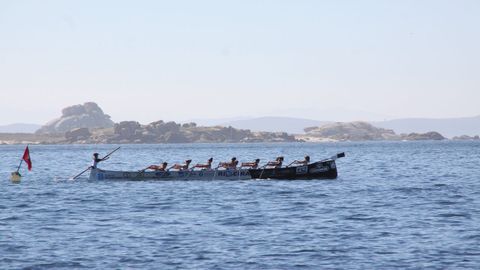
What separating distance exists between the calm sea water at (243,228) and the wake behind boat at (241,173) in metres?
5.07

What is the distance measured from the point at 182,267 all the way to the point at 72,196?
28273 millimetres

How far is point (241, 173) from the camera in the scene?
63.1 meters

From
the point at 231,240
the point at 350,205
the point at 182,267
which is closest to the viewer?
the point at 182,267

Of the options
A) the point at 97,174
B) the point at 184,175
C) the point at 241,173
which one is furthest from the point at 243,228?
the point at 97,174

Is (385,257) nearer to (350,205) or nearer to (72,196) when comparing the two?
(350,205)

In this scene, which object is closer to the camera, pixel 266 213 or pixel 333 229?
pixel 333 229

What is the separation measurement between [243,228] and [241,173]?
29.2m

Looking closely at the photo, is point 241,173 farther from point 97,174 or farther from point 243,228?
point 243,228

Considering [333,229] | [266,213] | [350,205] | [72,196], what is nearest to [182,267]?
[333,229]

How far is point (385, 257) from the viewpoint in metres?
26.7

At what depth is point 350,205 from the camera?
43.5m

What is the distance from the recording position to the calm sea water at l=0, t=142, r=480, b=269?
2648 cm

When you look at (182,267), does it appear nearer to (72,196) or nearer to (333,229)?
(333,229)

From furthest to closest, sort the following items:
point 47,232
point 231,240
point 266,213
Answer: point 266,213 → point 47,232 → point 231,240
